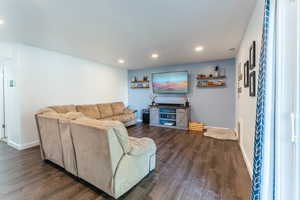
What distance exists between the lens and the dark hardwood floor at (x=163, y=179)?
1698 mm

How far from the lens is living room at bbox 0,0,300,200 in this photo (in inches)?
41.0

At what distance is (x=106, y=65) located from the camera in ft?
17.6

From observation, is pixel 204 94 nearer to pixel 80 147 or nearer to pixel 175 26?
pixel 175 26

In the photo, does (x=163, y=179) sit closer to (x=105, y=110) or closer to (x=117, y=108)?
(x=105, y=110)

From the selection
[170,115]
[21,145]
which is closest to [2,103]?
[21,145]

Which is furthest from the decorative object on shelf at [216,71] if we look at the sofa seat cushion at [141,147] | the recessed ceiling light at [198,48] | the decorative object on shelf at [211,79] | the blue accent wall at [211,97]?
the sofa seat cushion at [141,147]

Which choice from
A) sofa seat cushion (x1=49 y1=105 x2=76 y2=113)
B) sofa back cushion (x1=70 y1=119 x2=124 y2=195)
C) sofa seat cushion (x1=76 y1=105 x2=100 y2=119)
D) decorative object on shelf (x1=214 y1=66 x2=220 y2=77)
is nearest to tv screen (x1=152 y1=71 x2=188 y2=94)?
decorative object on shelf (x1=214 y1=66 x2=220 y2=77)

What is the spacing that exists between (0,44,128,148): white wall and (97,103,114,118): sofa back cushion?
0.33m

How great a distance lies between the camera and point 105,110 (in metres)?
4.89

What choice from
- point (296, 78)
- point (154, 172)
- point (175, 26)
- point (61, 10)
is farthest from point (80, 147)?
point (175, 26)

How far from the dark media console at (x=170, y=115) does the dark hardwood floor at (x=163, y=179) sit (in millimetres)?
1824

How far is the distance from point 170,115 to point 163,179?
3.29 m

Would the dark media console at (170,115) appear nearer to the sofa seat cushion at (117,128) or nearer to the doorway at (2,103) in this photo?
the sofa seat cushion at (117,128)

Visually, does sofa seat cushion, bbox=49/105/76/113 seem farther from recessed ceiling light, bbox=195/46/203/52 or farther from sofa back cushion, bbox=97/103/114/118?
recessed ceiling light, bbox=195/46/203/52
